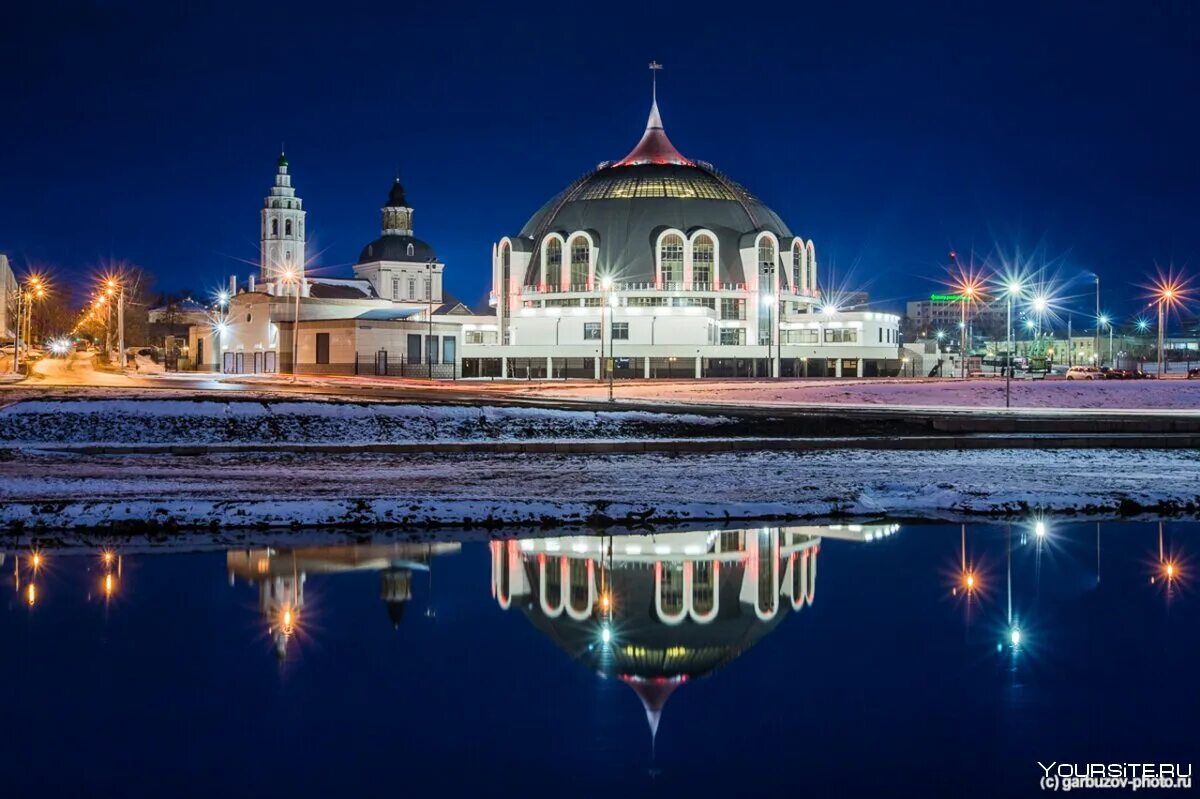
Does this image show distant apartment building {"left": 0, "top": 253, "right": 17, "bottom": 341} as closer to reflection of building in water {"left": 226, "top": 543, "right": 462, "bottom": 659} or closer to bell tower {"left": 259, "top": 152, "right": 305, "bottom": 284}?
bell tower {"left": 259, "top": 152, "right": 305, "bottom": 284}

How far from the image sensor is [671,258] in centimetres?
10112

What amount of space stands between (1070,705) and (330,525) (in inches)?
397

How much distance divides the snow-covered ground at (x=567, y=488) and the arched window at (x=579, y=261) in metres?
76.3

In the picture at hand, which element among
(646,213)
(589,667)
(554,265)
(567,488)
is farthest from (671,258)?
(589,667)

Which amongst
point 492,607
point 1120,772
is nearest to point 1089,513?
point 492,607

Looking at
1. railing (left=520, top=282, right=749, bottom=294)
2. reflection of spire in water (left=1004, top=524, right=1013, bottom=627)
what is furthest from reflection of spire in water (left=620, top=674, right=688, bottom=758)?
railing (left=520, top=282, right=749, bottom=294)

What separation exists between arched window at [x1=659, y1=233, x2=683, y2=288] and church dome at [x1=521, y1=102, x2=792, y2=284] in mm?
724

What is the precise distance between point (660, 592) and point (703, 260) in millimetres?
90363

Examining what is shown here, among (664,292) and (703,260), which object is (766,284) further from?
(664,292)

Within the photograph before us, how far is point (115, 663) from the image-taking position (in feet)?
32.5

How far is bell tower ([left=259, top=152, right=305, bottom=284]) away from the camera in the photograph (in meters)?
137

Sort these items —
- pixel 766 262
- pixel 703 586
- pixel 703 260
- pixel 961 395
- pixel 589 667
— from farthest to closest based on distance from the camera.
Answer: pixel 766 262
pixel 703 260
pixel 961 395
pixel 703 586
pixel 589 667

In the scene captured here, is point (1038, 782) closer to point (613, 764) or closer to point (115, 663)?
point (613, 764)

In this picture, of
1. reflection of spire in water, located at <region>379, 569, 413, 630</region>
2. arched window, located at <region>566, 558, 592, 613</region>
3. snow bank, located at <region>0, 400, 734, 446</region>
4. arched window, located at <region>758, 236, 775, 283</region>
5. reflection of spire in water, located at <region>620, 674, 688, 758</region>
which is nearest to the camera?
reflection of spire in water, located at <region>620, 674, 688, 758</region>
